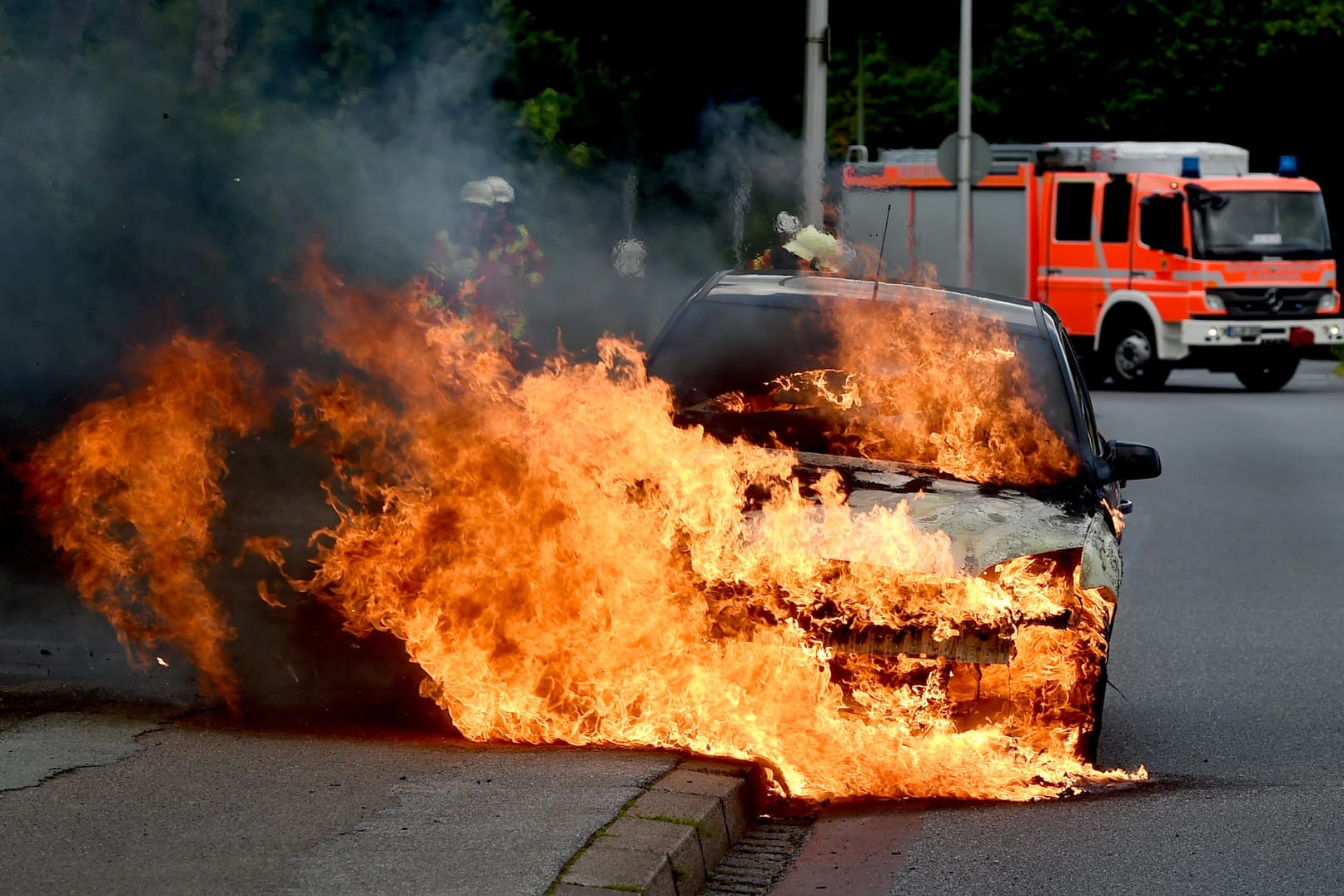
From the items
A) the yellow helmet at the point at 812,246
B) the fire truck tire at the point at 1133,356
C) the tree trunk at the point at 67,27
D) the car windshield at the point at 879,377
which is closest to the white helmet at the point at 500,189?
the yellow helmet at the point at 812,246

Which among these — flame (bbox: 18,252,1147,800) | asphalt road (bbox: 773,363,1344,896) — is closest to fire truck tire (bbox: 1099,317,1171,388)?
asphalt road (bbox: 773,363,1344,896)

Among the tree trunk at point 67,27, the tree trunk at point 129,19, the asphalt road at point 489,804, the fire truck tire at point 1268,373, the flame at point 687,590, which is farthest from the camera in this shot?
the fire truck tire at point 1268,373

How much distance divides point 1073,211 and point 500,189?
1614 centimetres

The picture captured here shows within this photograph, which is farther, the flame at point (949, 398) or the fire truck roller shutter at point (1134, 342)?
the fire truck roller shutter at point (1134, 342)

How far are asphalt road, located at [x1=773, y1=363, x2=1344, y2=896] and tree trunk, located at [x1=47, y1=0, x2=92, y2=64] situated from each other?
5.12 meters

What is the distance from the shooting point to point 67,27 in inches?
354

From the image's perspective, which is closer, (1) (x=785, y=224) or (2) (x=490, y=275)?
(2) (x=490, y=275)

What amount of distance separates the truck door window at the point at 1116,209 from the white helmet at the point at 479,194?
15.5 meters

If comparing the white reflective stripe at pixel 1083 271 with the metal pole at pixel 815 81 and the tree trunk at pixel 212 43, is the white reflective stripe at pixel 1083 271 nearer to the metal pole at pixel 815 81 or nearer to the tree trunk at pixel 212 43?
the metal pole at pixel 815 81

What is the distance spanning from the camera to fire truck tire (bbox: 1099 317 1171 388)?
2517cm

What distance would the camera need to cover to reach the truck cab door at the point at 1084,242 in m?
25.0

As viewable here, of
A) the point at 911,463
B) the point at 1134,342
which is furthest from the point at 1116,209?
the point at 911,463

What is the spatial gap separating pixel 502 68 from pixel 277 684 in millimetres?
6869

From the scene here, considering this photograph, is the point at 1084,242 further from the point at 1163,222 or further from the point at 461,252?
the point at 461,252
